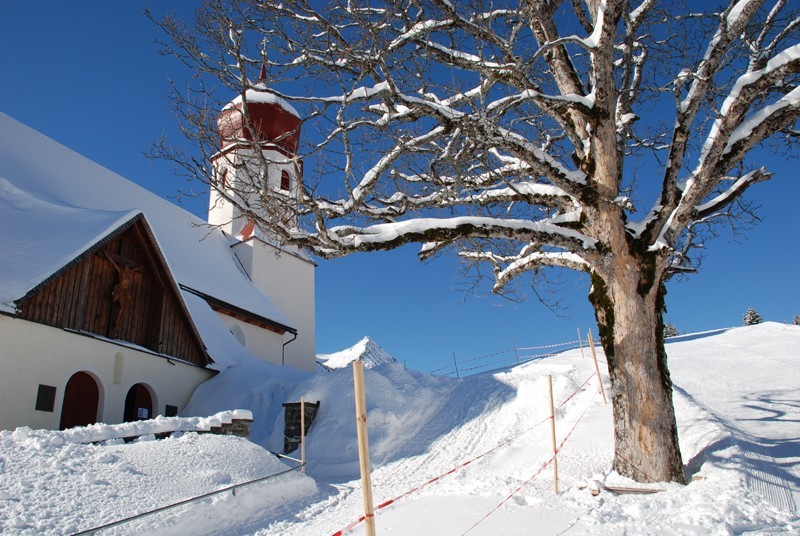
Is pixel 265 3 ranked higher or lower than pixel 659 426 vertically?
higher

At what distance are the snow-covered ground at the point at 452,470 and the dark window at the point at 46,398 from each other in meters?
4.61

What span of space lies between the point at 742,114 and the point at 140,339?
50.3 ft

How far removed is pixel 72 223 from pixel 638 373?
14447 millimetres

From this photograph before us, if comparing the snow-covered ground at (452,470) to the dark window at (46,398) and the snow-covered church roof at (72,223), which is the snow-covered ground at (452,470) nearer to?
the snow-covered church roof at (72,223)

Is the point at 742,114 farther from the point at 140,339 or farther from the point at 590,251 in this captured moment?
the point at 140,339

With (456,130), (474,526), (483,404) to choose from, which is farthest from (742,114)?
(483,404)

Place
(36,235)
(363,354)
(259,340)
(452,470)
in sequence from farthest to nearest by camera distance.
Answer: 1. (363,354)
2. (259,340)
3. (36,235)
4. (452,470)

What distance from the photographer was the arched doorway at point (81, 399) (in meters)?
14.3

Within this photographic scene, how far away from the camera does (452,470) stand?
973cm

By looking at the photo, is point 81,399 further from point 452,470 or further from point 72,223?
point 452,470

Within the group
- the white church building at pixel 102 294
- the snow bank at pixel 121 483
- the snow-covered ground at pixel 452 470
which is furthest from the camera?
the white church building at pixel 102 294

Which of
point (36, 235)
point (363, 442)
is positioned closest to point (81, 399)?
point (36, 235)

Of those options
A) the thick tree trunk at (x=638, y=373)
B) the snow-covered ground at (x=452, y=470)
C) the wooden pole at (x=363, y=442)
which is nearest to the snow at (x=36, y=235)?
the snow-covered ground at (x=452, y=470)

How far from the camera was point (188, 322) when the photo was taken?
17.5 m
